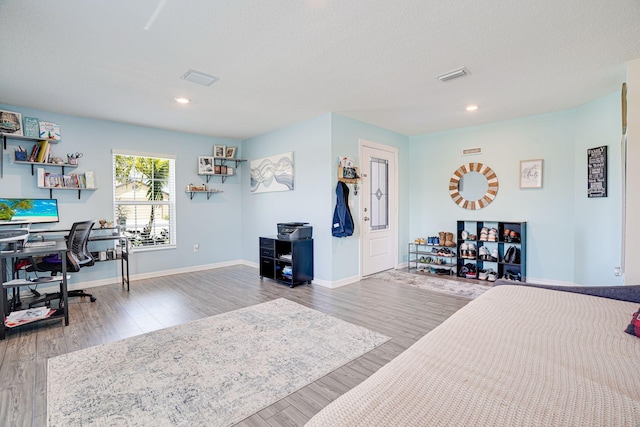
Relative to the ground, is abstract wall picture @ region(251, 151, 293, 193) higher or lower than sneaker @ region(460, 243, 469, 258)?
higher

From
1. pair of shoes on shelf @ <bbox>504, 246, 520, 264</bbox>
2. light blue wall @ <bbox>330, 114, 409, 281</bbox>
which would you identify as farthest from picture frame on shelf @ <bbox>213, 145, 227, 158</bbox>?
pair of shoes on shelf @ <bbox>504, 246, 520, 264</bbox>

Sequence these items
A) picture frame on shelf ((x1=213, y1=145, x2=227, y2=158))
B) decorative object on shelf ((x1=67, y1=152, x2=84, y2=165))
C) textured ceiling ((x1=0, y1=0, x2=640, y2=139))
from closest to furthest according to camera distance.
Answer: textured ceiling ((x1=0, y1=0, x2=640, y2=139)) < decorative object on shelf ((x1=67, y1=152, x2=84, y2=165)) < picture frame on shelf ((x1=213, y1=145, x2=227, y2=158))

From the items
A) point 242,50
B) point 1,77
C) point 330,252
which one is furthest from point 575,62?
point 1,77

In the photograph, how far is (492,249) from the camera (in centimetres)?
495

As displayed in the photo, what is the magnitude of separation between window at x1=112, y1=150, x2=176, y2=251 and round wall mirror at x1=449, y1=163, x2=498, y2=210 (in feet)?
16.3

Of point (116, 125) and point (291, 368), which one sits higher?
point (116, 125)

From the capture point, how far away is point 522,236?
4.53 meters

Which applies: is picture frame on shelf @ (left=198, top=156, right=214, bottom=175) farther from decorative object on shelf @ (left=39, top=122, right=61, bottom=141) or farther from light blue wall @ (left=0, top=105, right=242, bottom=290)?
decorative object on shelf @ (left=39, top=122, right=61, bottom=141)

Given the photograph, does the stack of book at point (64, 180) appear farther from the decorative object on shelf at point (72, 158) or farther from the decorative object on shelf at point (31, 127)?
the decorative object on shelf at point (31, 127)

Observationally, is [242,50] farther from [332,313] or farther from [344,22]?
[332,313]

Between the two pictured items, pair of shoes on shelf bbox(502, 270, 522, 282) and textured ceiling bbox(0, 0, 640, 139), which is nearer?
textured ceiling bbox(0, 0, 640, 139)

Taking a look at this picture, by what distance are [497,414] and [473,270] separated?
463 cm

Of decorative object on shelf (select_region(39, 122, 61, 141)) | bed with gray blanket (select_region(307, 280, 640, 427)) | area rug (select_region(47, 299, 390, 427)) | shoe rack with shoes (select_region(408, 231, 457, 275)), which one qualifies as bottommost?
area rug (select_region(47, 299, 390, 427))

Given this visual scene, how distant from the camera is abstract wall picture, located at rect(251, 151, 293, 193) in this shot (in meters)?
5.04
